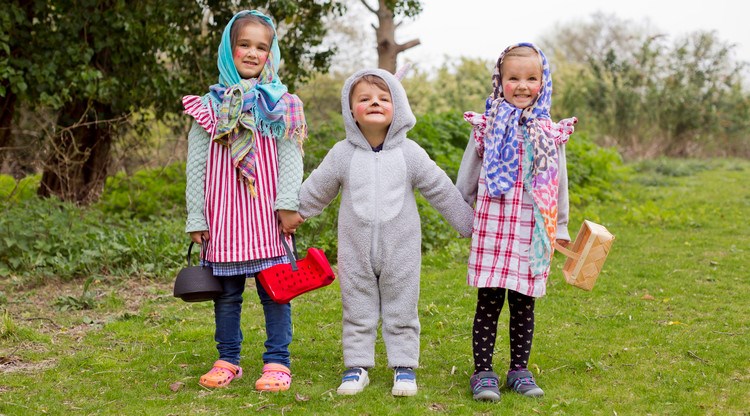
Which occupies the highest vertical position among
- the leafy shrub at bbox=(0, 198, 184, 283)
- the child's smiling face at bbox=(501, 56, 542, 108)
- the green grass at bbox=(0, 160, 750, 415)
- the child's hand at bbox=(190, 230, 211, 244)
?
the child's smiling face at bbox=(501, 56, 542, 108)

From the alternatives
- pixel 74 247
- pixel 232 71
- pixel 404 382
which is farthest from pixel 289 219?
pixel 74 247

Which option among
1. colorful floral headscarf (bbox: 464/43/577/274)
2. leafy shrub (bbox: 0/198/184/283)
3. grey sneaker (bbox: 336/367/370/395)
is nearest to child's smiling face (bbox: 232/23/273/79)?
colorful floral headscarf (bbox: 464/43/577/274)

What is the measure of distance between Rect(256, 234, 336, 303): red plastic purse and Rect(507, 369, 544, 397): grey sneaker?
990mm

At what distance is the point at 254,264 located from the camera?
395 centimetres

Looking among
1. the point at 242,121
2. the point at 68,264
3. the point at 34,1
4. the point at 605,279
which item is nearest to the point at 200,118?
the point at 242,121

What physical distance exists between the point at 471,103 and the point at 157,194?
11.0 metres

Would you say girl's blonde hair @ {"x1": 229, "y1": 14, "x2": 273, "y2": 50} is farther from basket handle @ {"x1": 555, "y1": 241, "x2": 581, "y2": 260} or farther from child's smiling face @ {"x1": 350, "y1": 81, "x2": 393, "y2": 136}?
basket handle @ {"x1": 555, "y1": 241, "x2": 581, "y2": 260}

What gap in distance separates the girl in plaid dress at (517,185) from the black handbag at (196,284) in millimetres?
1238

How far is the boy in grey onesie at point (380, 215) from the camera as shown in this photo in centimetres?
379

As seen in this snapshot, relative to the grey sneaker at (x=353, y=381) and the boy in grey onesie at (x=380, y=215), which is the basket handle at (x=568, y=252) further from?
the grey sneaker at (x=353, y=381)

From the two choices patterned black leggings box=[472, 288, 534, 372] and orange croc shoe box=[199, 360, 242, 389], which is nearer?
patterned black leggings box=[472, 288, 534, 372]

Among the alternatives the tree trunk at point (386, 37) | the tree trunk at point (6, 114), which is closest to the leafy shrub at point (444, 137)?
the tree trunk at point (386, 37)

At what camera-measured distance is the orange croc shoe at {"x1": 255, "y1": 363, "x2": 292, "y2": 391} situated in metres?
3.91

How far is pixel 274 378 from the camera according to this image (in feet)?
12.9
